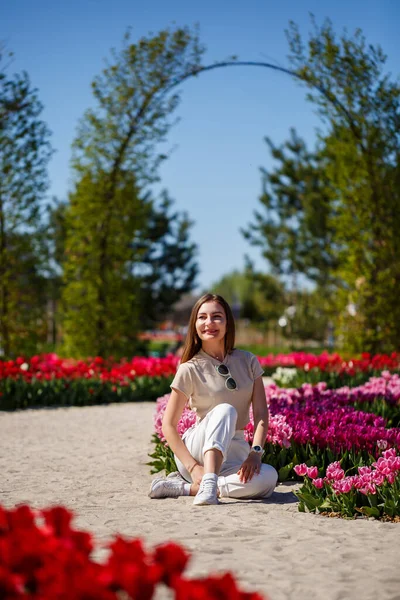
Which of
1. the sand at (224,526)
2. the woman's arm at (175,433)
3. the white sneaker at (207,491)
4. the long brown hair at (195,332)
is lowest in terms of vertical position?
the sand at (224,526)

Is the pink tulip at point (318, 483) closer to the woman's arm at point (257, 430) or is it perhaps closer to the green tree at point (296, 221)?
the woman's arm at point (257, 430)

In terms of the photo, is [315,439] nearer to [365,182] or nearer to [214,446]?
[214,446]

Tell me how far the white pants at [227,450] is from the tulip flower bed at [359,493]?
30 centimetres

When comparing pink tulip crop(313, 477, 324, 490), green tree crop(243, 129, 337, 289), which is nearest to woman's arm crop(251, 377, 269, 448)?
pink tulip crop(313, 477, 324, 490)

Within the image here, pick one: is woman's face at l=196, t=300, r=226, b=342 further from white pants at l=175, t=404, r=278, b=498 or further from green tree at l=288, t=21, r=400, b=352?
green tree at l=288, t=21, r=400, b=352

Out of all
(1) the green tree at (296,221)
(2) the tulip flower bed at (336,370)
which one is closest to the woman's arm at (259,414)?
(2) the tulip flower bed at (336,370)

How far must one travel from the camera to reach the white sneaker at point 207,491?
14.2ft

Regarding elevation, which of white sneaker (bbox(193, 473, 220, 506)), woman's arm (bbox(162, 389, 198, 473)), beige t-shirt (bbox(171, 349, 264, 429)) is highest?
beige t-shirt (bbox(171, 349, 264, 429))

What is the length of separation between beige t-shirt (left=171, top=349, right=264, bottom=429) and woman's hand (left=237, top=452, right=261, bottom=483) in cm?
38

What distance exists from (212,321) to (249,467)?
3.11 feet

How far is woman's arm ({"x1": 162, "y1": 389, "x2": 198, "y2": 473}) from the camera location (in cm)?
460

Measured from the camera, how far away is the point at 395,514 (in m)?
4.07

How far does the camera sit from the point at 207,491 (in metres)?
4.34

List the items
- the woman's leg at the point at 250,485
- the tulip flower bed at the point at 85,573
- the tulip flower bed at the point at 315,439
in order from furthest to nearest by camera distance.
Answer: the tulip flower bed at the point at 315,439 < the woman's leg at the point at 250,485 < the tulip flower bed at the point at 85,573
